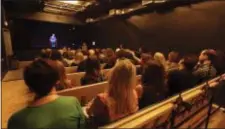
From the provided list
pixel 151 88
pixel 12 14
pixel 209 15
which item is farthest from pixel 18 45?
pixel 151 88

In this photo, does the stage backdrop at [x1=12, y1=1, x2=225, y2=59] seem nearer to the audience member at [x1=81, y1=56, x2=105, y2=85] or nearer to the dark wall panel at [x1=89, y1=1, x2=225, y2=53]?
the dark wall panel at [x1=89, y1=1, x2=225, y2=53]

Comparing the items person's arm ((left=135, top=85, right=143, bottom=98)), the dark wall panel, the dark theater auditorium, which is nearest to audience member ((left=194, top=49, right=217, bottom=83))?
the dark theater auditorium

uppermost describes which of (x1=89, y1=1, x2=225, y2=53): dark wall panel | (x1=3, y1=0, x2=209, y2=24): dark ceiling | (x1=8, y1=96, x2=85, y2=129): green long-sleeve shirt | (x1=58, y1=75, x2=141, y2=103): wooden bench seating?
(x1=3, y1=0, x2=209, y2=24): dark ceiling

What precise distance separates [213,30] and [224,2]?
80cm

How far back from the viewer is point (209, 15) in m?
6.11

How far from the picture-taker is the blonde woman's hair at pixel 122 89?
175 centimetres

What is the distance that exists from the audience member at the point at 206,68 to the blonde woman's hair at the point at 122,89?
1.77m

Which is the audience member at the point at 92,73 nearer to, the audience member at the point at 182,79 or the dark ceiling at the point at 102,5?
the audience member at the point at 182,79

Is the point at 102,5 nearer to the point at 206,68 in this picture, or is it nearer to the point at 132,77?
the point at 206,68

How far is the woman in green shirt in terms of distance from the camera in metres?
1.31

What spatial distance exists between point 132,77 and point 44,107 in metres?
→ 0.82

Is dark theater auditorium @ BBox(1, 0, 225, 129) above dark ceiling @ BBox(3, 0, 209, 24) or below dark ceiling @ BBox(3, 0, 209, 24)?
below

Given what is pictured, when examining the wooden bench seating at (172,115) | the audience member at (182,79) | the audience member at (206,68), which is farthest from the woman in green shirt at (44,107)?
the audience member at (206,68)

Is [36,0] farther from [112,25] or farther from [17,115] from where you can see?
[17,115]
